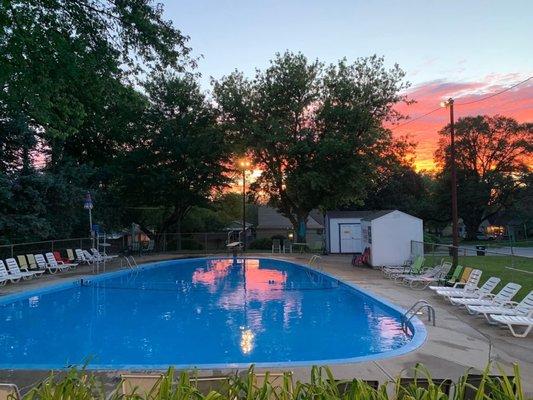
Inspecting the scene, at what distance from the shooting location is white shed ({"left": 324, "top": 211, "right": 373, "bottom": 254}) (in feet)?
92.9

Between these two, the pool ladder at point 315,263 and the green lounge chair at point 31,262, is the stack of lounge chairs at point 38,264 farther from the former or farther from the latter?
the pool ladder at point 315,263

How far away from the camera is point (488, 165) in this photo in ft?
181

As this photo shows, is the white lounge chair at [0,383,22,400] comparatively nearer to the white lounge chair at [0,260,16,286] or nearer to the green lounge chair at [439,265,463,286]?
the green lounge chair at [439,265,463,286]

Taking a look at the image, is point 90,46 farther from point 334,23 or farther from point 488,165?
point 488,165

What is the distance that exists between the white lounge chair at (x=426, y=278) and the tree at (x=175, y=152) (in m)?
18.0

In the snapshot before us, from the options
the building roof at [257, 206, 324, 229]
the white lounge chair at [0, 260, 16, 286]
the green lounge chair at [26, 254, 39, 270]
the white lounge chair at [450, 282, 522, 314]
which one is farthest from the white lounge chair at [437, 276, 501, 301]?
the building roof at [257, 206, 324, 229]

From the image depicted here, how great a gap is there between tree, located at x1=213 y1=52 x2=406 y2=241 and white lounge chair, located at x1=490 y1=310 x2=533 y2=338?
20014mm

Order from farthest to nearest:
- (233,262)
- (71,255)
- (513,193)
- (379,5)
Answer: (513,193) < (233,262) < (71,255) < (379,5)

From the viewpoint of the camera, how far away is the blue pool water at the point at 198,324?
30.8ft

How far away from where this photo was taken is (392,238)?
70.5ft

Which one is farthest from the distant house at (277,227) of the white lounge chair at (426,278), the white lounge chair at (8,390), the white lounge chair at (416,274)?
the white lounge chair at (8,390)

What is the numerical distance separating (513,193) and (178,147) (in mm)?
42541

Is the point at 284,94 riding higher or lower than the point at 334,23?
higher

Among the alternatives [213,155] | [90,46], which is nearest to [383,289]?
[90,46]
